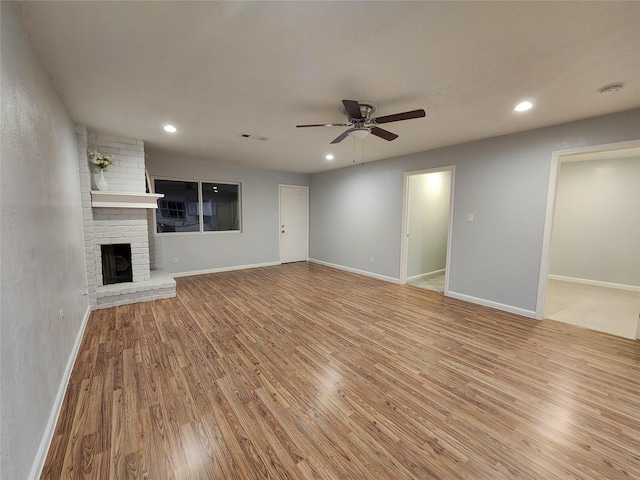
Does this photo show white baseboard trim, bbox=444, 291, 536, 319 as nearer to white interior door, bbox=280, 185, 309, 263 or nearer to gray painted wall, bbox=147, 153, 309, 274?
white interior door, bbox=280, 185, 309, 263

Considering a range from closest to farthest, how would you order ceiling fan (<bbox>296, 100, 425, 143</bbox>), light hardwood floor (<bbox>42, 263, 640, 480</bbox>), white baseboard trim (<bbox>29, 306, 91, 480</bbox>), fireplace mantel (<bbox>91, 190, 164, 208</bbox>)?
white baseboard trim (<bbox>29, 306, 91, 480</bbox>) → light hardwood floor (<bbox>42, 263, 640, 480</bbox>) → ceiling fan (<bbox>296, 100, 425, 143</bbox>) → fireplace mantel (<bbox>91, 190, 164, 208</bbox>)

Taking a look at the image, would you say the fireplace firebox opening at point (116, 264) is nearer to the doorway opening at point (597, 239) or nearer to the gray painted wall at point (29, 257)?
the gray painted wall at point (29, 257)

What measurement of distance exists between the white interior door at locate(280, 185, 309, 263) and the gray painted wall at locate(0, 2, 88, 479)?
15.7ft

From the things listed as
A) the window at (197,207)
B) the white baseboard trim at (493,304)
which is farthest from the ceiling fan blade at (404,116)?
the window at (197,207)

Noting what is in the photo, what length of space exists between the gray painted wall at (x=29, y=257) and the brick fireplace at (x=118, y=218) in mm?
1412

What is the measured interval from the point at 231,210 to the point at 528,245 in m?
5.66

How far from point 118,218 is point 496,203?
5.55 m

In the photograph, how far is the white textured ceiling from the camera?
1.47 metres

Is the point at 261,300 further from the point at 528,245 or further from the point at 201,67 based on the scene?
the point at 528,245

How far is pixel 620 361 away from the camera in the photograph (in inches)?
97.8

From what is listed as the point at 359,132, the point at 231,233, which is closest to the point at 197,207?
the point at 231,233

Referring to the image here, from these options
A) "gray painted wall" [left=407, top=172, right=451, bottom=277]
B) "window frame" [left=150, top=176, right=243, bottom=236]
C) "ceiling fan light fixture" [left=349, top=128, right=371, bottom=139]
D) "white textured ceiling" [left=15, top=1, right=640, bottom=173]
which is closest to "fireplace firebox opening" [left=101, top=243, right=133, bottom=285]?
"window frame" [left=150, top=176, right=243, bottom=236]

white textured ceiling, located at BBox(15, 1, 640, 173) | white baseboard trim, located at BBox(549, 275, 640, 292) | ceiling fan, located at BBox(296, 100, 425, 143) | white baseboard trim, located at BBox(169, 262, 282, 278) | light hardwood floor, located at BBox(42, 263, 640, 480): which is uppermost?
white textured ceiling, located at BBox(15, 1, 640, 173)

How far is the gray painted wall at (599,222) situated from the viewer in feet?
15.0
